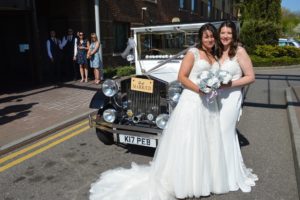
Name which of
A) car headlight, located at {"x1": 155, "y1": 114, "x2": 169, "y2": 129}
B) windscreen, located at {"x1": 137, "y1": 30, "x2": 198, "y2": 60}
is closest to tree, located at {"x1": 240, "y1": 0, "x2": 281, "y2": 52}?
windscreen, located at {"x1": 137, "y1": 30, "x2": 198, "y2": 60}

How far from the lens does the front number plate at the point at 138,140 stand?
419cm

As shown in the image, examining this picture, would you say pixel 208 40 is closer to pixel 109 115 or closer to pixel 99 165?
pixel 109 115

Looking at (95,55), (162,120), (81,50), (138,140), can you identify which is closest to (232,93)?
(162,120)

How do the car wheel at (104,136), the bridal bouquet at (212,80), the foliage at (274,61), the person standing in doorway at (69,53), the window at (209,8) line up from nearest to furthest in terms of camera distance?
the bridal bouquet at (212,80), the car wheel at (104,136), the person standing in doorway at (69,53), the foliage at (274,61), the window at (209,8)

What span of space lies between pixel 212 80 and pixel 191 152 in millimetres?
799

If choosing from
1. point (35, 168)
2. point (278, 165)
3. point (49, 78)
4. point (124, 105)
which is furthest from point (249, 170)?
point (49, 78)

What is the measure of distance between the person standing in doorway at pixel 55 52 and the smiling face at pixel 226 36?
8.03 meters

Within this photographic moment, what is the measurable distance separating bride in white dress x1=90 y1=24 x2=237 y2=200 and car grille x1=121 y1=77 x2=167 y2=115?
869mm

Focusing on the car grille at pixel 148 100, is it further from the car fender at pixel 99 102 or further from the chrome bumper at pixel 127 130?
the car fender at pixel 99 102

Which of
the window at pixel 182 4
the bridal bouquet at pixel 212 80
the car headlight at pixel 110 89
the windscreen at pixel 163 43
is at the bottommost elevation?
the car headlight at pixel 110 89

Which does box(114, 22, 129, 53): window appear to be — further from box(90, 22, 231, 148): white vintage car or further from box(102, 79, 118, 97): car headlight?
box(102, 79, 118, 97): car headlight

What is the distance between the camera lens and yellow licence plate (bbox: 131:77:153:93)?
4414 millimetres

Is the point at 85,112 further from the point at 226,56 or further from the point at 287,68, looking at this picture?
the point at 287,68

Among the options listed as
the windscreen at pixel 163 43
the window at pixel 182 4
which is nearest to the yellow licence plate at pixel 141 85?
the windscreen at pixel 163 43
